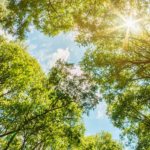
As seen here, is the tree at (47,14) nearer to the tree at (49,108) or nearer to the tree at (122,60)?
the tree at (122,60)

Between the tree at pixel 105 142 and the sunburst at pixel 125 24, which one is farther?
the tree at pixel 105 142

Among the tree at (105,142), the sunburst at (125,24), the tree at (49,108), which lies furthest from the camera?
the tree at (105,142)

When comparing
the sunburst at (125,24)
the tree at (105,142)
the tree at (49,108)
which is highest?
the sunburst at (125,24)

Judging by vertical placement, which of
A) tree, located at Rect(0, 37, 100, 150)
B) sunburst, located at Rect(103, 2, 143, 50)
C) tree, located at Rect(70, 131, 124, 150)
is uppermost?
sunburst, located at Rect(103, 2, 143, 50)

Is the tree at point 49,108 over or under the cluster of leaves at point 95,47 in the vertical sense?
under

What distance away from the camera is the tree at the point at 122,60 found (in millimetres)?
9469

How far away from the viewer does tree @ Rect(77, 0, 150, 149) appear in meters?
9.47

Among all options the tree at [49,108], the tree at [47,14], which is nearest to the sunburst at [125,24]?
the tree at [47,14]

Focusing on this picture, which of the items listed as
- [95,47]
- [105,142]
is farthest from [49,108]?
[105,142]

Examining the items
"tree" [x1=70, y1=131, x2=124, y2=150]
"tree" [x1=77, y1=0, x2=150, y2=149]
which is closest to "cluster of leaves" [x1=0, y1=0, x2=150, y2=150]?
"tree" [x1=77, y1=0, x2=150, y2=149]

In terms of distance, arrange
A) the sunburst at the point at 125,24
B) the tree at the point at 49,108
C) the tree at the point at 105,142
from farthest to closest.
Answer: the tree at the point at 105,142, the tree at the point at 49,108, the sunburst at the point at 125,24

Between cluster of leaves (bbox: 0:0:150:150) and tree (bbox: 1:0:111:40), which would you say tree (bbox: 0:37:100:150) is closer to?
cluster of leaves (bbox: 0:0:150:150)

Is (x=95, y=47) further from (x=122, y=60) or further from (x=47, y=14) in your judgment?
(x=47, y=14)

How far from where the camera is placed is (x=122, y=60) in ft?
39.6
